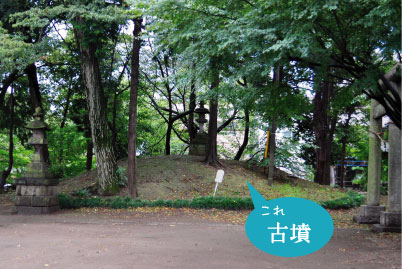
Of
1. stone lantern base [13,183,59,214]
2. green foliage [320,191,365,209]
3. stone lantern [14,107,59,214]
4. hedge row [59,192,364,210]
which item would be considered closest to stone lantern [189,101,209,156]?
hedge row [59,192,364,210]

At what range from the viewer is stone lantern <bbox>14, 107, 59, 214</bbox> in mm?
11461

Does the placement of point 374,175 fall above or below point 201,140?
below

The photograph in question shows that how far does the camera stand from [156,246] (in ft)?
22.7

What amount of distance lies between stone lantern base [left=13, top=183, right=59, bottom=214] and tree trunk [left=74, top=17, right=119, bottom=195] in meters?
1.98

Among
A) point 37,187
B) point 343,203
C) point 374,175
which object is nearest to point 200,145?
point 343,203

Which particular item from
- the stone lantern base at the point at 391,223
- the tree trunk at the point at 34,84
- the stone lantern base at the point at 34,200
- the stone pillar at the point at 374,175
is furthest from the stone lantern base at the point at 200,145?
the stone lantern base at the point at 391,223

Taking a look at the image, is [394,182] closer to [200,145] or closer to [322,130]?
[322,130]

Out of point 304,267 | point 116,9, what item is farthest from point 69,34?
point 304,267

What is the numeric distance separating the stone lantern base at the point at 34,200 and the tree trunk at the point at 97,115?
1977mm

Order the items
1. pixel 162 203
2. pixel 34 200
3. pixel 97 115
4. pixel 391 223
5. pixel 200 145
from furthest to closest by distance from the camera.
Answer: pixel 200 145 < pixel 97 115 < pixel 162 203 < pixel 34 200 < pixel 391 223

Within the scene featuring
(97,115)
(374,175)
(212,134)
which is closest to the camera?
(374,175)

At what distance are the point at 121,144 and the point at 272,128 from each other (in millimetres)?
8838

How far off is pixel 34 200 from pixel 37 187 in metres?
0.41

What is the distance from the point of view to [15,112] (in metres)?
17.9
